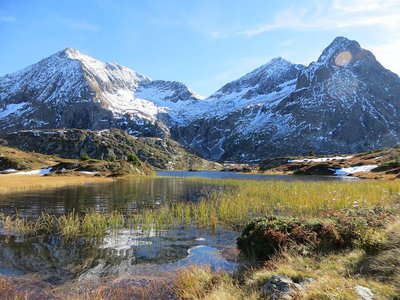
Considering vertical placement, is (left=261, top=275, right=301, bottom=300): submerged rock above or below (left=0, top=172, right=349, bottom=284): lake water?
above

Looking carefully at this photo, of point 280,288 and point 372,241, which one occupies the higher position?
point 372,241

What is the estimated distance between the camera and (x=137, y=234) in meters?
27.0

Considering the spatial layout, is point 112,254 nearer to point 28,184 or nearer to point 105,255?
point 105,255

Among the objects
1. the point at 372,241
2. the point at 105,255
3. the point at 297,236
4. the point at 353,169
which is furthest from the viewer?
the point at 353,169

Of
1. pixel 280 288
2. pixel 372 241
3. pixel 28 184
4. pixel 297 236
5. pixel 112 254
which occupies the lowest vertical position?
pixel 112 254

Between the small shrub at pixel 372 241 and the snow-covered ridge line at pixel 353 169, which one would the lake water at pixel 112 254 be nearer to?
the small shrub at pixel 372 241

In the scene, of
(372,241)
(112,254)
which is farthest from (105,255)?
(372,241)

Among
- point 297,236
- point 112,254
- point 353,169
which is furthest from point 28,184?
point 353,169

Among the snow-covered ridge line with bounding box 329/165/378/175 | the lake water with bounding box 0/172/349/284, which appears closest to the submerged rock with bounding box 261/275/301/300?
the lake water with bounding box 0/172/349/284

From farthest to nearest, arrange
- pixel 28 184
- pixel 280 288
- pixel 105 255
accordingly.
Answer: pixel 28 184 → pixel 105 255 → pixel 280 288

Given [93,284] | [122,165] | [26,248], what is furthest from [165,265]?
[122,165]

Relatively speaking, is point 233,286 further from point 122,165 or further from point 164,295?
point 122,165

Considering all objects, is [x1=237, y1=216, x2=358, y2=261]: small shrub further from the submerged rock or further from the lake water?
the submerged rock

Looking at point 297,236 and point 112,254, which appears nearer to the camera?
point 297,236
